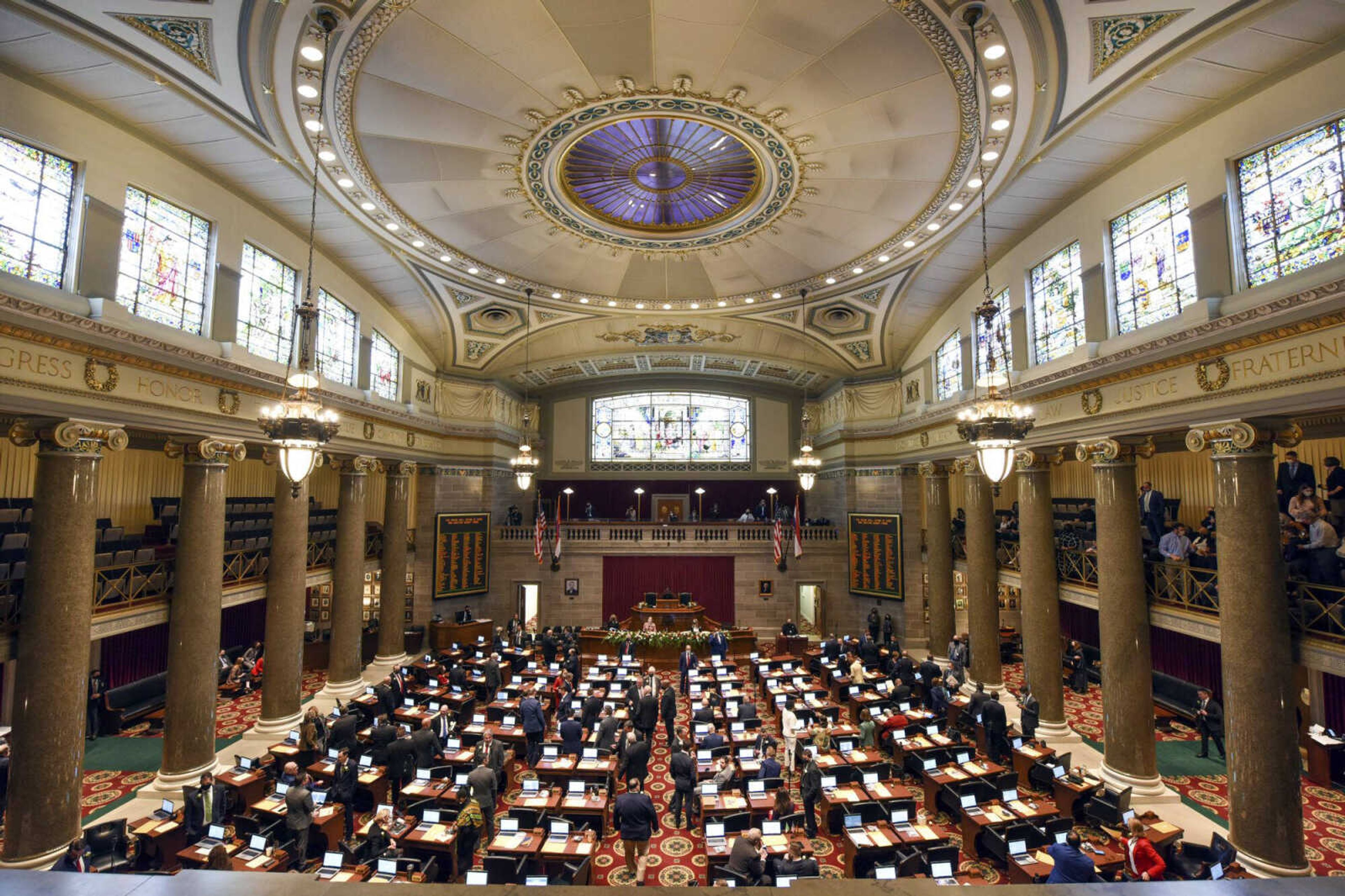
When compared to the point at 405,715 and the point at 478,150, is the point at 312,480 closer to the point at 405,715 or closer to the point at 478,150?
the point at 405,715

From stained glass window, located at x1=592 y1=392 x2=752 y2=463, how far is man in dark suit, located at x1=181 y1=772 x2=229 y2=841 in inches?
767

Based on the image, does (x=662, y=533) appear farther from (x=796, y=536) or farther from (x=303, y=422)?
(x=303, y=422)

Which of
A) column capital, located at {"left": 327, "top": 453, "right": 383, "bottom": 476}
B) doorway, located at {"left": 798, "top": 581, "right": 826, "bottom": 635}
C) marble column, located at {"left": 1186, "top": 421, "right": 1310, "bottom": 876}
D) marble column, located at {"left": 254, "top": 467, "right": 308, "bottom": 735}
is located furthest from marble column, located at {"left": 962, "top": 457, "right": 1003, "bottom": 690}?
marble column, located at {"left": 254, "top": 467, "right": 308, "bottom": 735}

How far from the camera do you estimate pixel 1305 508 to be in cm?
984

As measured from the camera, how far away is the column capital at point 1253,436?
26.8 ft

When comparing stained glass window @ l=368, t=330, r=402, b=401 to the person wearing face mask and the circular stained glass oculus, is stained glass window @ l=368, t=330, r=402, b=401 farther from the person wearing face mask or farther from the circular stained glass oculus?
the person wearing face mask

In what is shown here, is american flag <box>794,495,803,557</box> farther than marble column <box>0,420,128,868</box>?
Yes

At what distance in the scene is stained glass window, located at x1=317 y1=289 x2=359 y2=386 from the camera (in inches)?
567

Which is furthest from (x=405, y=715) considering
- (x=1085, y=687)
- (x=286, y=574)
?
(x=1085, y=687)

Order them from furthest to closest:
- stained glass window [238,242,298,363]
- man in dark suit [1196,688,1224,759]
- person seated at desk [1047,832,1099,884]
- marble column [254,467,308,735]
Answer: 1. marble column [254,467,308,735]
2. man in dark suit [1196,688,1224,759]
3. stained glass window [238,242,298,363]
4. person seated at desk [1047,832,1099,884]

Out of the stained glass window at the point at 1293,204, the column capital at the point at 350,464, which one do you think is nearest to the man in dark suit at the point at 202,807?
the column capital at the point at 350,464

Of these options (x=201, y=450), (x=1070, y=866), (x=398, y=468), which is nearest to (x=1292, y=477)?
(x=1070, y=866)

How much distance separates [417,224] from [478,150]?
3.29m

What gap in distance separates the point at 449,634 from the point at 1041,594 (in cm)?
1605
